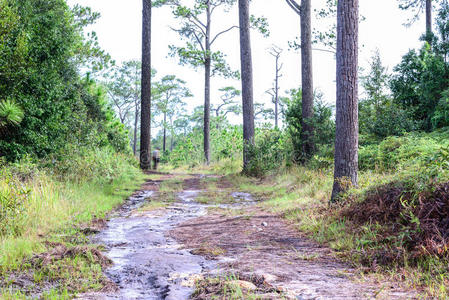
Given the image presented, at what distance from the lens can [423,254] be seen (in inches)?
151

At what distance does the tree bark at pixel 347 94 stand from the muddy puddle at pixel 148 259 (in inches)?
115

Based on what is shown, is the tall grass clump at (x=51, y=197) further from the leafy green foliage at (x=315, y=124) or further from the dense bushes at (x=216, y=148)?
the dense bushes at (x=216, y=148)

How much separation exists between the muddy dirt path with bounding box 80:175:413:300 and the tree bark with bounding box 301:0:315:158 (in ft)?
19.3

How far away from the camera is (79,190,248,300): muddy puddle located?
352cm

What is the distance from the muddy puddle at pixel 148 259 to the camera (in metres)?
3.52

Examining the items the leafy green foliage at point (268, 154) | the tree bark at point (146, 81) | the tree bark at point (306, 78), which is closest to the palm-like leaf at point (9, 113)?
the leafy green foliage at point (268, 154)

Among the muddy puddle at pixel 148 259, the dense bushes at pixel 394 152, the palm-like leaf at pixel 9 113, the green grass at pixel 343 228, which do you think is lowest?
the muddy puddle at pixel 148 259

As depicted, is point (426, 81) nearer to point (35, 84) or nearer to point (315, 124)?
point (315, 124)

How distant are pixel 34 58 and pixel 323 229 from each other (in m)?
7.74

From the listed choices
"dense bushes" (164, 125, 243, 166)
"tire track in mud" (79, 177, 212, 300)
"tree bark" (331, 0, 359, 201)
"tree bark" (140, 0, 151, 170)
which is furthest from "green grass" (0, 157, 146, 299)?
"dense bushes" (164, 125, 243, 166)

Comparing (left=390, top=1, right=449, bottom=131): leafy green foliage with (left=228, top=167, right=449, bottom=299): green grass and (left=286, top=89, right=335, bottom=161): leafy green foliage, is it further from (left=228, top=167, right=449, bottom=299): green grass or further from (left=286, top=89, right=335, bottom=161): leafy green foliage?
(left=228, top=167, right=449, bottom=299): green grass

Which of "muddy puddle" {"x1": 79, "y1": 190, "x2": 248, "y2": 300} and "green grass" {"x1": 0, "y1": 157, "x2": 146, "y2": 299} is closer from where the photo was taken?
"muddy puddle" {"x1": 79, "y1": 190, "x2": 248, "y2": 300}

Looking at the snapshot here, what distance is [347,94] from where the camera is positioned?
22.1 feet

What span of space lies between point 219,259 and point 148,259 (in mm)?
807
